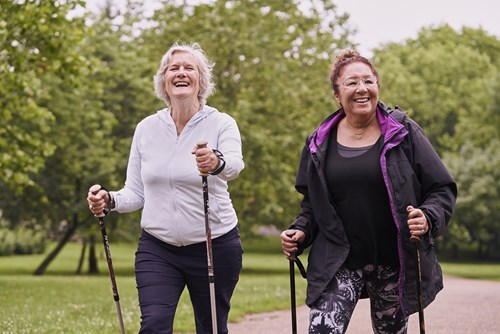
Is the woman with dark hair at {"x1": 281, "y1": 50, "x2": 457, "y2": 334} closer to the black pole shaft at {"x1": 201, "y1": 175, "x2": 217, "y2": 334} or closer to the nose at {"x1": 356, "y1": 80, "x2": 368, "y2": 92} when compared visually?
the nose at {"x1": 356, "y1": 80, "x2": 368, "y2": 92}

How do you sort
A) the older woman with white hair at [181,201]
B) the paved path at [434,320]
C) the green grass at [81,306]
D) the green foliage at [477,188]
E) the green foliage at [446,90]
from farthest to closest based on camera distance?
the green foliage at [446,90]
the green foliage at [477,188]
the paved path at [434,320]
the green grass at [81,306]
the older woman with white hair at [181,201]

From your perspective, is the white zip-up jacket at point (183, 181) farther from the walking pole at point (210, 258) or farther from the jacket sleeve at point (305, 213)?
the jacket sleeve at point (305, 213)

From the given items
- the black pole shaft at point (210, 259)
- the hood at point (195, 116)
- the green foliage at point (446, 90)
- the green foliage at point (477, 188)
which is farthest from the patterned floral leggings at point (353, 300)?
the green foliage at point (446, 90)

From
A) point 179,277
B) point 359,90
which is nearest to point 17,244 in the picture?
point 179,277

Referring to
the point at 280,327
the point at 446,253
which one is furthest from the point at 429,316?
the point at 446,253

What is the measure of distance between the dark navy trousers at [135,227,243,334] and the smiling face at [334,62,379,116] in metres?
1.07

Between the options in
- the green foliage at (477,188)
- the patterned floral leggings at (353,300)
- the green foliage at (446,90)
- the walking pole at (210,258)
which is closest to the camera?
the patterned floral leggings at (353,300)

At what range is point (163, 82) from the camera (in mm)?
5594

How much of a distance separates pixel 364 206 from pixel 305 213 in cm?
45

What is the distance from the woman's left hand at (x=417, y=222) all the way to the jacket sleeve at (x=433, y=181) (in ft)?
0.48

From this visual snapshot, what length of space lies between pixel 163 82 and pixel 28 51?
35.0 ft

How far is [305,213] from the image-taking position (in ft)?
17.5

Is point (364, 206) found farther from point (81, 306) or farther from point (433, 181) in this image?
point (81, 306)

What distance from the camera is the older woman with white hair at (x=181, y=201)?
5348 millimetres
